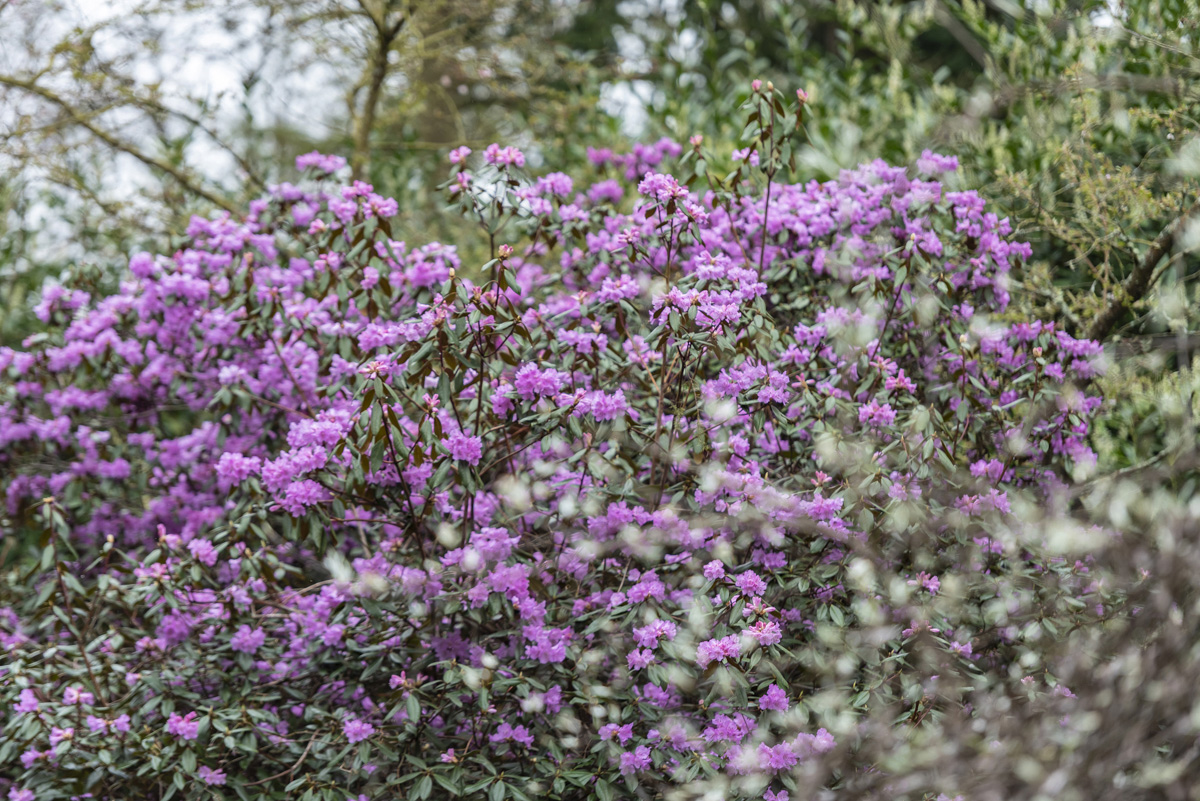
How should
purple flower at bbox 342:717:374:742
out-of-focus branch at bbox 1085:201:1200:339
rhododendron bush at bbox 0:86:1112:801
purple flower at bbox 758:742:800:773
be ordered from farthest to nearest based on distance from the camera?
out-of-focus branch at bbox 1085:201:1200:339, purple flower at bbox 342:717:374:742, rhododendron bush at bbox 0:86:1112:801, purple flower at bbox 758:742:800:773

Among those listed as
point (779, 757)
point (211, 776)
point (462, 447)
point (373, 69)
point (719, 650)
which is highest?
point (373, 69)

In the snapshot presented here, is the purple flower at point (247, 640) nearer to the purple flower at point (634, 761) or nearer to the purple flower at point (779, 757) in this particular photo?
the purple flower at point (634, 761)

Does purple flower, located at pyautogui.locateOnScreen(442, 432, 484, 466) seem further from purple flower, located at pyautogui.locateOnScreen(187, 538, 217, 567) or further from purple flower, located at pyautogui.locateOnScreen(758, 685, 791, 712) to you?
purple flower, located at pyautogui.locateOnScreen(758, 685, 791, 712)

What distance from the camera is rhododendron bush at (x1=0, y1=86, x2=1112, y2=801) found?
242 cm

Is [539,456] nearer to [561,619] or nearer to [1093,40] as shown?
[561,619]

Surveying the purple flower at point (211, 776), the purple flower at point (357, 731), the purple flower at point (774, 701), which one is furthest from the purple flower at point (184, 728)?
the purple flower at point (774, 701)

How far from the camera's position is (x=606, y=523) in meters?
2.59

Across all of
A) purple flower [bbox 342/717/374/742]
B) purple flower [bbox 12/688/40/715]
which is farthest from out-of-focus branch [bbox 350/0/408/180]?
purple flower [bbox 342/717/374/742]

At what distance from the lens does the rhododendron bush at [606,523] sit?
242 cm

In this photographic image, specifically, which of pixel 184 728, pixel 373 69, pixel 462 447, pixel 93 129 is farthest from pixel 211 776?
pixel 373 69

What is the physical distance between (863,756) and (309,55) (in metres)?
5.03

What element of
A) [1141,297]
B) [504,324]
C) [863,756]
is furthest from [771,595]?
[1141,297]

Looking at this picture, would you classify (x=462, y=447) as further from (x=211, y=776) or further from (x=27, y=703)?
(x=27, y=703)

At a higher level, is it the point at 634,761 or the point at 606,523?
the point at 606,523
